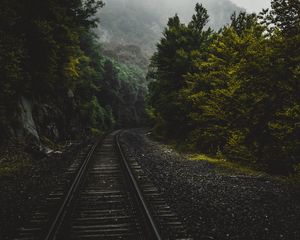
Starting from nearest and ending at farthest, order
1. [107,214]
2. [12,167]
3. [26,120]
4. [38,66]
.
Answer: [107,214] → [12,167] → [26,120] → [38,66]

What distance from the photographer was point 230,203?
872 centimetres

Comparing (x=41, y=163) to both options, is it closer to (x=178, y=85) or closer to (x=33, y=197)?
(x=33, y=197)

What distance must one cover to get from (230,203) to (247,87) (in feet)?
19.4

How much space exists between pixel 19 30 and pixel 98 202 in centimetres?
1337

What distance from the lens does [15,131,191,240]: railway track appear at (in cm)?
662

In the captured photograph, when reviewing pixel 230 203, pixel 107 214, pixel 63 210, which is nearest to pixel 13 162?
pixel 63 210

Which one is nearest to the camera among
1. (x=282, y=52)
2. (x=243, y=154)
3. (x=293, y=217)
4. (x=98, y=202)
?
(x=293, y=217)

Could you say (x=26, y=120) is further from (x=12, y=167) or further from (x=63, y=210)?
(x=63, y=210)

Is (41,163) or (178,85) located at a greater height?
(178,85)

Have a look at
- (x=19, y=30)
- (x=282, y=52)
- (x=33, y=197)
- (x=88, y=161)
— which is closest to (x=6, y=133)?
(x=88, y=161)

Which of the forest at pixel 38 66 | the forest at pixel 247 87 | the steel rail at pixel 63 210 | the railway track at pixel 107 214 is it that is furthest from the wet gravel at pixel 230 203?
the forest at pixel 38 66

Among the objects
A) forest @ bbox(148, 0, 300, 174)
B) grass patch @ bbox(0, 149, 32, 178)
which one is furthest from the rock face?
forest @ bbox(148, 0, 300, 174)

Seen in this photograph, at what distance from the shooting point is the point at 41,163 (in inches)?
604

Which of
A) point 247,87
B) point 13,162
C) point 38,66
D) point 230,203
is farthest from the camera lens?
point 38,66
